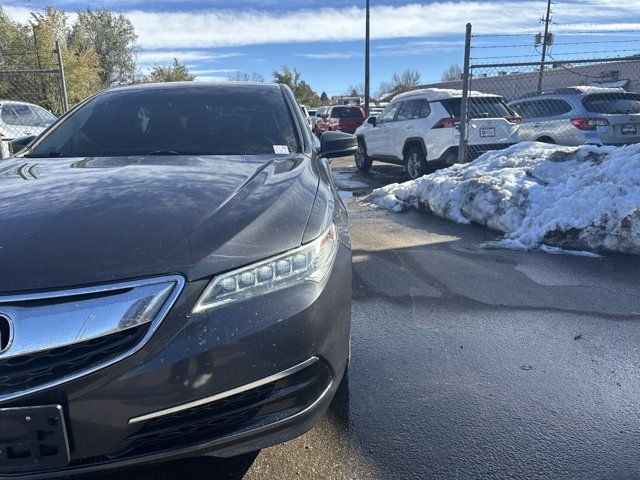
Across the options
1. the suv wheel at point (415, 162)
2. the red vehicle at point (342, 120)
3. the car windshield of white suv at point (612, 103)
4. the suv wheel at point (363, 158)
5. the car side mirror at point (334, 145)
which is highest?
the car side mirror at point (334, 145)

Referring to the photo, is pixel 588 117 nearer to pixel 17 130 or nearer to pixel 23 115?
pixel 17 130

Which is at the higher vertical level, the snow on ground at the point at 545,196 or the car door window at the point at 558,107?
the car door window at the point at 558,107

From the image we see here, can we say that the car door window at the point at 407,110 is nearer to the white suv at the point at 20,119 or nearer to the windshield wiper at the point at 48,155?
the white suv at the point at 20,119

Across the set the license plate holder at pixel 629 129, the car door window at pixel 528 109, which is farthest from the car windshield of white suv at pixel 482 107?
the license plate holder at pixel 629 129

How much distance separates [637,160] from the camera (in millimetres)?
5648

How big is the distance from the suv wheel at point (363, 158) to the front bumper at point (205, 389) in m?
11.1

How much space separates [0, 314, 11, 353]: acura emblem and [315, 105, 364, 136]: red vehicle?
22.3 m

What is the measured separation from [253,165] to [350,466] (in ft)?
5.09

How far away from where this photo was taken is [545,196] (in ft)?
19.8

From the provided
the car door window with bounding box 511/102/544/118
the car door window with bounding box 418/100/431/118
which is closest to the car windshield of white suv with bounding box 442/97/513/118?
the car door window with bounding box 418/100/431/118

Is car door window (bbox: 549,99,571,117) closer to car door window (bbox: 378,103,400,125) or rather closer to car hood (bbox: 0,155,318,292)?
car door window (bbox: 378,103,400,125)

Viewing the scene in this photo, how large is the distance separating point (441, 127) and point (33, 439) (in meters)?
8.96

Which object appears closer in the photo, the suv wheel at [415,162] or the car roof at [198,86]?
the car roof at [198,86]

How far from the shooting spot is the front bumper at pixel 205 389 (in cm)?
149
